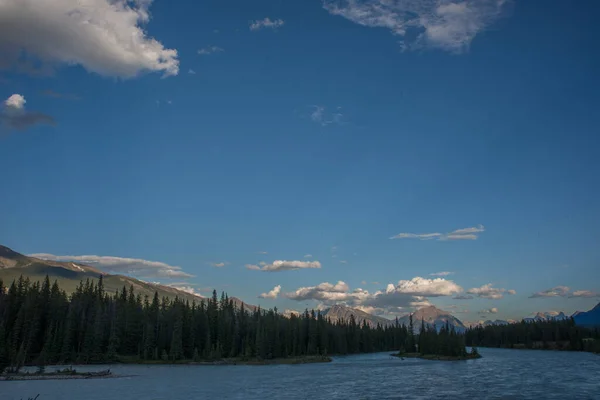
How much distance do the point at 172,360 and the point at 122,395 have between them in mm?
109391

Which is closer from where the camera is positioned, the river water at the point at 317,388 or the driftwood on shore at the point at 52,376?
the river water at the point at 317,388

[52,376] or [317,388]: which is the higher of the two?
[317,388]

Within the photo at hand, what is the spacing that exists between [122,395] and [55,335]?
104 m

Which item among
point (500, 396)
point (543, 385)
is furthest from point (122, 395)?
point (543, 385)

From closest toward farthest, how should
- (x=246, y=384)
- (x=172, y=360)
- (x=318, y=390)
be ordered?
(x=318, y=390) < (x=246, y=384) < (x=172, y=360)

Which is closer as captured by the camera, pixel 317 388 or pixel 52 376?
pixel 317 388

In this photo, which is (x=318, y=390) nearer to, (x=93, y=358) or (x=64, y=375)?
(x=64, y=375)

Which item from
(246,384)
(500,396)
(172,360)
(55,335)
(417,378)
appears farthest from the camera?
(172,360)

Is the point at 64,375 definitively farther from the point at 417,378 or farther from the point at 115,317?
the point at 417,378

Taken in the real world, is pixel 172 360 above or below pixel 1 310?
below

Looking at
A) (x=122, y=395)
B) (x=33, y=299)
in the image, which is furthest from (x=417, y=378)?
(x=33, y=299)

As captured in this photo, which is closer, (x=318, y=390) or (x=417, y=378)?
(x=318, y=390)

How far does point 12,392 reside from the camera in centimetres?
9238

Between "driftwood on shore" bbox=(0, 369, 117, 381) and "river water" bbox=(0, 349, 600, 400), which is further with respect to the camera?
"driftwood on shore" bbox=(0, 369, 117, 381)
